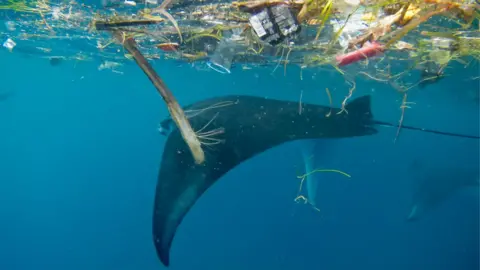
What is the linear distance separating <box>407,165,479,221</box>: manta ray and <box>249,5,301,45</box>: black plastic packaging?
1514cm

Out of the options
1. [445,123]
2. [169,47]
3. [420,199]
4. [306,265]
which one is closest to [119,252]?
[306,265]

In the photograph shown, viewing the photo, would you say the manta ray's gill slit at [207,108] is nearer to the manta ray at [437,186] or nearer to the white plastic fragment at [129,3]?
the white plastic fragment at [129,3]

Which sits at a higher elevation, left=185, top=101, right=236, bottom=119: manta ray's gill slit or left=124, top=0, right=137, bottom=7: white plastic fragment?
left=124, top=0, right=137, bottom=7: white plastic fragment

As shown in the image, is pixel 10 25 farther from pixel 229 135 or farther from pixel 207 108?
pixel 229 135

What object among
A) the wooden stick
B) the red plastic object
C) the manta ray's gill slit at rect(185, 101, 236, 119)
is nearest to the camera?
the wooden stick

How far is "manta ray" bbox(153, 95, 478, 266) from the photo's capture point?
5332mm

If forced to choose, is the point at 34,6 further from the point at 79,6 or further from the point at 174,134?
the point at 174,134

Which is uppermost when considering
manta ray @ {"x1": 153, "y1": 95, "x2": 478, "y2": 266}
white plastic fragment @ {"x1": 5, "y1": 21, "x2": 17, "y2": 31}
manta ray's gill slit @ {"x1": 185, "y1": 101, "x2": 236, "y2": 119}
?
white plastic fragment @ {"x1": 5, "y1": 21, "x2": 17, "y2": 31}

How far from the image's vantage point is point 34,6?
6.69 m

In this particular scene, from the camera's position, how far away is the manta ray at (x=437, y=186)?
1596cm

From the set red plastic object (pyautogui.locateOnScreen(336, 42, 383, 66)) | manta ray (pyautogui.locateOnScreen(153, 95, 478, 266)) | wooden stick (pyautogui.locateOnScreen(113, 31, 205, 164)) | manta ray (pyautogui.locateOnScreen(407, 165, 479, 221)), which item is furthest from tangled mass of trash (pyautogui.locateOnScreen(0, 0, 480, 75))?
manta ray (pyautogui.locateOnScreen(407, 165, 479, 221))

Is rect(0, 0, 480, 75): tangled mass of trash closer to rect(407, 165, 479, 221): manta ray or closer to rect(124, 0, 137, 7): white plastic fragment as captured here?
rect(124, 0, 137, 7): white plastic fragment

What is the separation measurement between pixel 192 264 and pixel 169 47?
25826mm

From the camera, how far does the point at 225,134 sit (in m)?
5.90
